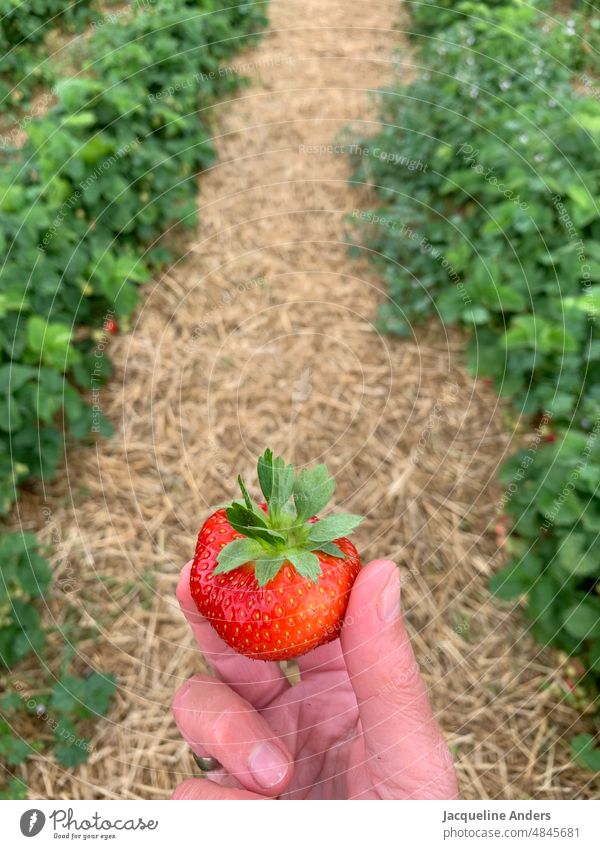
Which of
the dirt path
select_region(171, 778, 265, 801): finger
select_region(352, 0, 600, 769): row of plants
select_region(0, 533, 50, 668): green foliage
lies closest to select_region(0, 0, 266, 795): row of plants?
select_region(0, 533, 50, 668): green foliage

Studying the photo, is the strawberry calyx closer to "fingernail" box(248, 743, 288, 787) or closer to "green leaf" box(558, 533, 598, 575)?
"fingernail" box(248, 743, 288, 787)

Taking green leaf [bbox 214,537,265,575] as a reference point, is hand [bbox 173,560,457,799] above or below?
below

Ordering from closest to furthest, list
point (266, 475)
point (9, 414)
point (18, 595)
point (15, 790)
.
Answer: point (266, 475), point (15, 790), point (18, 595), point (9, 414)

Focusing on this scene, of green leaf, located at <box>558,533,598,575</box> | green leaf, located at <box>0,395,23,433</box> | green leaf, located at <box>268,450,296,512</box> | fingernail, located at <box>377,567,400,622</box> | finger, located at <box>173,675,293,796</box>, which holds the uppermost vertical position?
green leaf, located at <box>0,395,23,433</box>

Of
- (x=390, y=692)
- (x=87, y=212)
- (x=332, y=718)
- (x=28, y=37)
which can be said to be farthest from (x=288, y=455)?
(x=28, y=37)

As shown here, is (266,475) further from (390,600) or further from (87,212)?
(87,212)

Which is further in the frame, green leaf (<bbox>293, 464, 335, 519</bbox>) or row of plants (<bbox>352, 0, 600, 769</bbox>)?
row of plants (<bbox>352, 0, 600, 769</bbox>)

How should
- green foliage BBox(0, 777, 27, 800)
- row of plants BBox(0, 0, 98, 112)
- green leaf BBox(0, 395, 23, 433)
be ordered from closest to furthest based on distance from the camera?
1. green foliage BBox(0, 777, 27, 800)
2. green leaf BBox(0, 395, 23, 433)
3. row of plants BBox(0, 0, 98, 112)

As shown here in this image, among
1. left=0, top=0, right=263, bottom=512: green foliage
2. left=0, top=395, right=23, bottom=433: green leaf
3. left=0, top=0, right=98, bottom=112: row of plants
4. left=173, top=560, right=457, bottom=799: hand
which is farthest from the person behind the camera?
left=0, top=0, right=98, bottom=112: row of plants

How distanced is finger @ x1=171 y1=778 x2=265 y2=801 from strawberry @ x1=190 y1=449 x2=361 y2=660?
0.82 ft

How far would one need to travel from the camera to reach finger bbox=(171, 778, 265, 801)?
1220 millimetres

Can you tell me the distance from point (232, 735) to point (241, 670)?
217 millimetres

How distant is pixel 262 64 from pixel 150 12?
107 cm

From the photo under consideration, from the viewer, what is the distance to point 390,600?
45.3 inches
